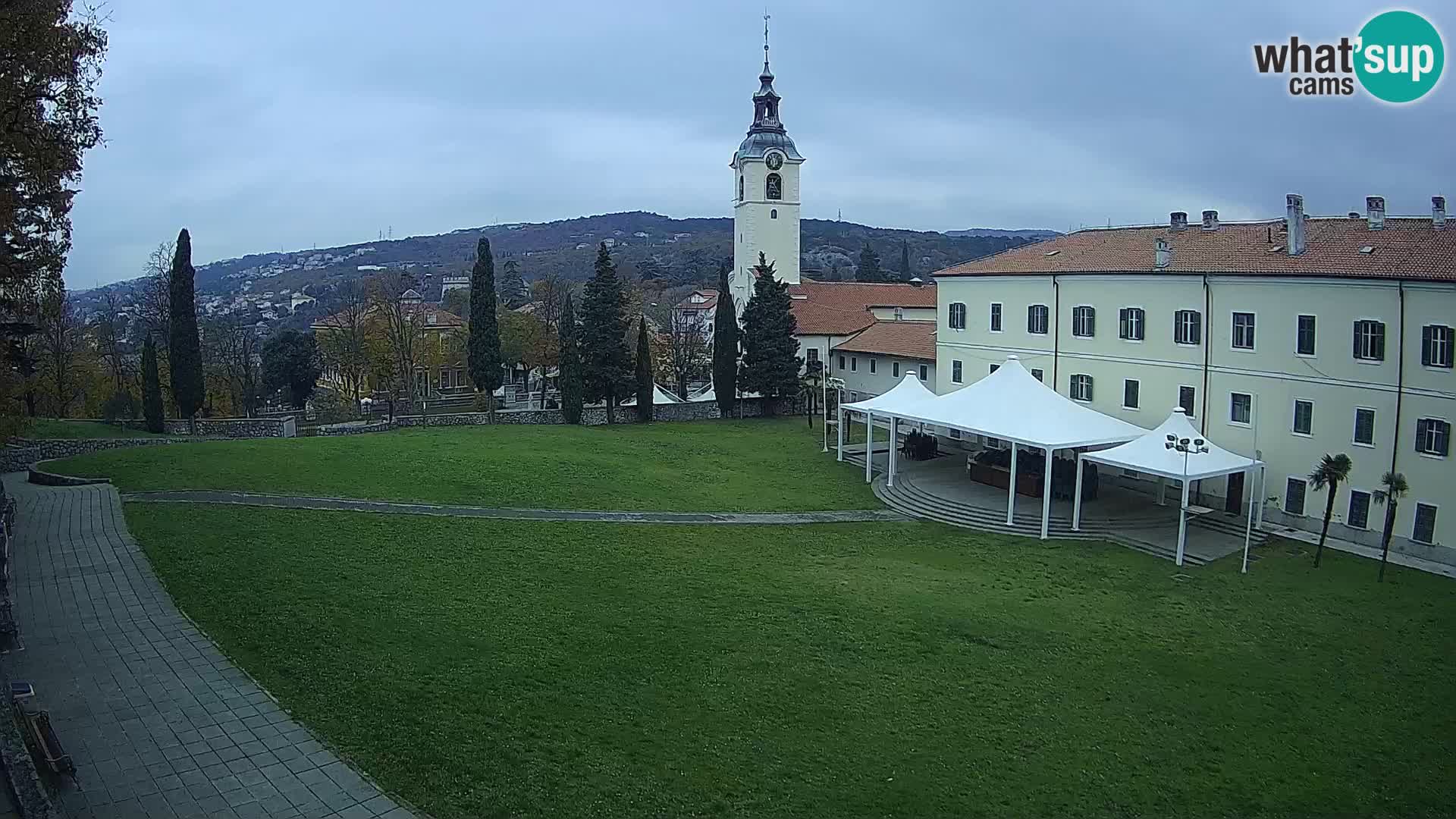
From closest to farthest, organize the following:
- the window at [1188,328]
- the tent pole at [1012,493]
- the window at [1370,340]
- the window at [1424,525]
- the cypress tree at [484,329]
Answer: the window at [1424,525] < the window at [1370,340] < the tent pole at [1012,493] < the window at [1188,328] < the cypress tree at [484,329]

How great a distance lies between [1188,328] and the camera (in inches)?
902

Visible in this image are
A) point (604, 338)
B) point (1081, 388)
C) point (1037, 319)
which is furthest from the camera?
point (604, 338)

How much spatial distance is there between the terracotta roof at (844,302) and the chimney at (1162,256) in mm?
19904

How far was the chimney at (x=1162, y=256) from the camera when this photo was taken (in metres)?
23.7

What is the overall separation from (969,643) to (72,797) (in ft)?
35.6

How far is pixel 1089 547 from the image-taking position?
19969mm

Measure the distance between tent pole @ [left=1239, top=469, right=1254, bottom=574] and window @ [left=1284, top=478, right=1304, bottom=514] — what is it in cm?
72

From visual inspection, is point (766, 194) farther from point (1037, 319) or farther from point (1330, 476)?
point (1330, 476)

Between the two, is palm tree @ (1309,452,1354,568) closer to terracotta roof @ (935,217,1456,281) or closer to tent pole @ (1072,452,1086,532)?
terracotta roof @ (935,217,1456,281)

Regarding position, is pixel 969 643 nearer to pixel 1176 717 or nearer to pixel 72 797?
pixel 1176 717

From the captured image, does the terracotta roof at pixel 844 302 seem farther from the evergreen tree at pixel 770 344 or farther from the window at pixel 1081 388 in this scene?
the window at pixel 1081 388

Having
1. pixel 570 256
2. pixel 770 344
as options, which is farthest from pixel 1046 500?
pixel 570 256

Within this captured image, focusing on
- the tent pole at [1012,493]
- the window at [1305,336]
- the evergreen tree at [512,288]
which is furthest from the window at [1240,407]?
the evergreen tree at [512,288]

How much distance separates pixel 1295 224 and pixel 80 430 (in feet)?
118
